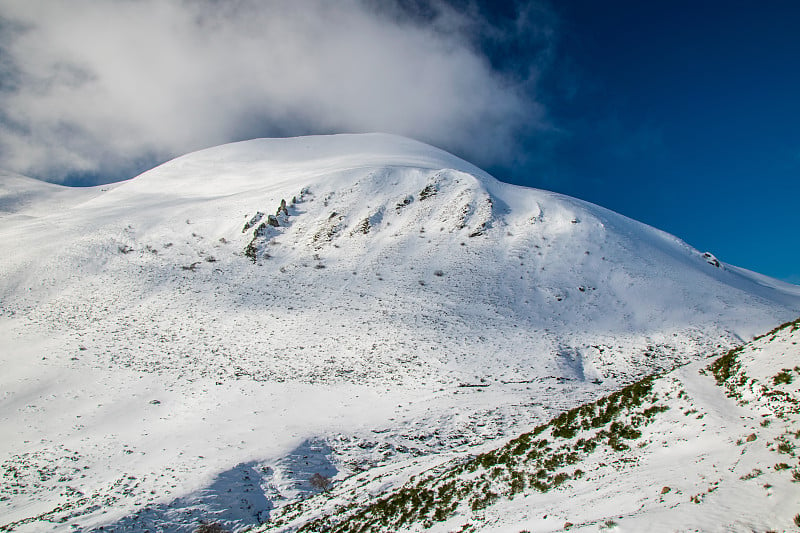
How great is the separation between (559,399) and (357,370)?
1470 centimetres

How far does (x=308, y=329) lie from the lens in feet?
127

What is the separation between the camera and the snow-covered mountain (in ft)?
74.4

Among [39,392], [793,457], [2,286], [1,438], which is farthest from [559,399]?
[2,286]

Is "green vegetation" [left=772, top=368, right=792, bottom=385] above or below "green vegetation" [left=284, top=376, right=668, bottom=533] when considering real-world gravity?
above

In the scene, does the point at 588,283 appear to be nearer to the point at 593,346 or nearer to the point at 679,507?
the point at 593,346

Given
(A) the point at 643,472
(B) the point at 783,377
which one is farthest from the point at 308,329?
(B) the point at 783,377

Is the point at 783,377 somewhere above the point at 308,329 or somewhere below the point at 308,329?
above

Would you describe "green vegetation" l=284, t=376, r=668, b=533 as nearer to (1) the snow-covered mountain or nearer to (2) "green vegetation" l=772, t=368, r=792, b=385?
(2) "green vegetation" l=772, t=368, r=792, b=385

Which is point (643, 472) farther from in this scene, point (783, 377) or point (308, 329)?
point (308, 329)

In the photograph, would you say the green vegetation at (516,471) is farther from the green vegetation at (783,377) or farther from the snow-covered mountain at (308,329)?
the snow-covered mountain at (308,329)

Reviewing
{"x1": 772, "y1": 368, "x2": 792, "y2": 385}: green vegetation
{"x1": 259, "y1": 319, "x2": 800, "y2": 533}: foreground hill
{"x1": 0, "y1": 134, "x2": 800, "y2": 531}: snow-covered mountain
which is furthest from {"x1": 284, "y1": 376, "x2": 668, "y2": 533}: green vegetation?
{"x1": 0, "y1": 134, "x2": 800, "y2": 531}: snow-covered mountain

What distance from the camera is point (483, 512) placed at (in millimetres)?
13227

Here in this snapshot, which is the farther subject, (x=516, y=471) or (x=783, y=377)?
(x=516, y=471)

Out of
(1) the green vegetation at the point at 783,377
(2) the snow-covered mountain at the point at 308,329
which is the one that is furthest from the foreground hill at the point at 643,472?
(2) the snow-covered mountain at the point at 308,329
